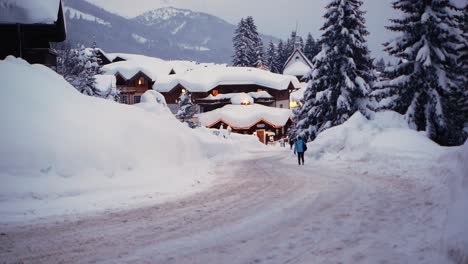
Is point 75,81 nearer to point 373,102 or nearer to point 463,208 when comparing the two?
point 373,102

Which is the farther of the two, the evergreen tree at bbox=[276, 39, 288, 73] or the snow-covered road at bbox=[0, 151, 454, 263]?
the evergreen tree at bbox=[276, 39, 288, 73]

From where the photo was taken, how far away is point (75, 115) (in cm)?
1147

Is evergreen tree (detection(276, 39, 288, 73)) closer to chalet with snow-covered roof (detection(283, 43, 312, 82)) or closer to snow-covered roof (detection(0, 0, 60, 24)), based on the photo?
chalet with snow-covered roof (detection(283, 43, 312, 82))

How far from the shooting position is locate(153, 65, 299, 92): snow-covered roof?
6008cm

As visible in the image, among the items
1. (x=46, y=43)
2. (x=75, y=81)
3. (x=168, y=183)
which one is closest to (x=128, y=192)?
A: (x=168, y=183)

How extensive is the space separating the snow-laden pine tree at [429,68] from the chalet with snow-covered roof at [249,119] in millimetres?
35472

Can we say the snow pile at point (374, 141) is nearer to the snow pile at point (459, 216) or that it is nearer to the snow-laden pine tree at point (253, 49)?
the snow pile at point (459, 216)

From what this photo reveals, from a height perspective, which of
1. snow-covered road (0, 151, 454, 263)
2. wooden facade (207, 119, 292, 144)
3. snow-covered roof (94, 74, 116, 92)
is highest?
snow-covered roof (94, 74, 116, 92)

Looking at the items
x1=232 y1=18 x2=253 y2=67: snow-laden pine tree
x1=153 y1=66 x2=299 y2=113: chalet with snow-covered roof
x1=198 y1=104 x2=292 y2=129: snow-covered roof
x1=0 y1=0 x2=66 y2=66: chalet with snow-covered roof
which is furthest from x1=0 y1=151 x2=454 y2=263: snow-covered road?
x1=232 y1=18 x2=253 y2=67: snow-laden pine tree

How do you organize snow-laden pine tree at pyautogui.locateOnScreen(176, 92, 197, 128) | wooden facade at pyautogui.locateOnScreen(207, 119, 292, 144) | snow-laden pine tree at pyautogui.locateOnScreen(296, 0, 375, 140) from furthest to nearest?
1. wooden facade at pyautogui.locateOnScreen(207, 119, 292, 144)
2. snow-laden pine tree at pyautogui.locateOnScreen(176, 92, 197, 128)
3. snow-laden pine tree at pyautogui.locateOnScreen(296, 0, 375, 140)

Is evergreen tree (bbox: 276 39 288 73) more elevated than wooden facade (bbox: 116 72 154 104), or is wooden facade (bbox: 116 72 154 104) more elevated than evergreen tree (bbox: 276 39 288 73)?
evergreen tree (bbox: 276 39 288 73)

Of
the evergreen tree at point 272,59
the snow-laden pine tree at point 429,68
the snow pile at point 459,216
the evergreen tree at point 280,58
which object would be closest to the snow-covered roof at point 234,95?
the evergreen tree at point 272,59

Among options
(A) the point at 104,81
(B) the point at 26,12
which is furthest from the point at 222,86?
(B) the point at 26,12

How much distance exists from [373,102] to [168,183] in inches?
761
